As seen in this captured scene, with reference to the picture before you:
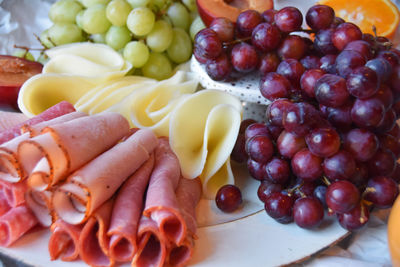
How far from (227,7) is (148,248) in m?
0.72

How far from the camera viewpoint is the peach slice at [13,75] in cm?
100

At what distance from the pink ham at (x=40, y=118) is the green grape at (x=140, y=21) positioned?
32 centimetres

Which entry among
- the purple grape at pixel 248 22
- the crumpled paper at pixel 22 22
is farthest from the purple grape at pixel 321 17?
the crumpled paper at pixel 22 22

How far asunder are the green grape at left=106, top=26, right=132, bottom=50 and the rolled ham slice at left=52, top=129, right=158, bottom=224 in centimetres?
50

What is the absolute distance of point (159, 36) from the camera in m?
1.08

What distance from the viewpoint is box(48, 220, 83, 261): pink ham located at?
1.96ft

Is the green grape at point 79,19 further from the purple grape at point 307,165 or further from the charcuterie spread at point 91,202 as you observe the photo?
the purple grape at point 307,165

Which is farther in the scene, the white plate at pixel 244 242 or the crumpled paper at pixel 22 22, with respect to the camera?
the crumpled paper at pixel 22 22

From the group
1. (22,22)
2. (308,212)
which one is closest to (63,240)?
(308,212)

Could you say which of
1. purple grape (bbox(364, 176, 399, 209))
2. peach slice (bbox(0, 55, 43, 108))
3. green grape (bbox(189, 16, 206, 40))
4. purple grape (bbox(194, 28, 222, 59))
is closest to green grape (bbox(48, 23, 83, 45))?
peach slice (bbox(0, 55, 43, 108))

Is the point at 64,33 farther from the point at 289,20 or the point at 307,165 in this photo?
the point at 307,165

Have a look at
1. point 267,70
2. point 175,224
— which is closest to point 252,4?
point 267,70

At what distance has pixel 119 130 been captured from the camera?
2.42ft

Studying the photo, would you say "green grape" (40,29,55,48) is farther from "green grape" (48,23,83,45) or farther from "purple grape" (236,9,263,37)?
"purple grape" (236,9,263,37)
